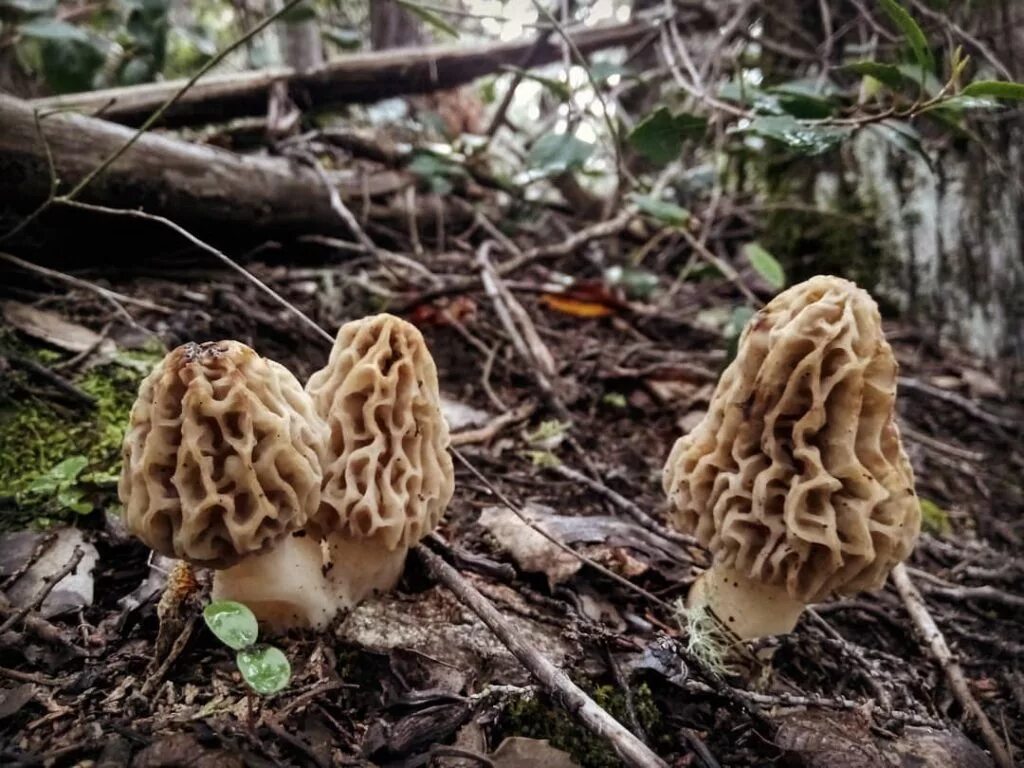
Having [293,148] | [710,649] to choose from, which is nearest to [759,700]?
[710,649]

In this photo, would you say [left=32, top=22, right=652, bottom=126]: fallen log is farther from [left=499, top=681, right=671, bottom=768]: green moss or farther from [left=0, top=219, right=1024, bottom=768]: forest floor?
[left=499, top=681, right=671, bottom=768]: green moss

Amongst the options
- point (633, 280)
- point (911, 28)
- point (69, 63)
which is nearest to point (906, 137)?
point (911, 28)

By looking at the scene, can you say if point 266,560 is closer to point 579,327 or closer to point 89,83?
point 579,327

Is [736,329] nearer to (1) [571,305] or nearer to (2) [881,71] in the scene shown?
(2) [881,71]

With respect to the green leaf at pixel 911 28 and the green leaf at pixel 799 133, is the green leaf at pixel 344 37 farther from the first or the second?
the green leaf at pixel 911 28

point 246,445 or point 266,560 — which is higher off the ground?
point 246,445

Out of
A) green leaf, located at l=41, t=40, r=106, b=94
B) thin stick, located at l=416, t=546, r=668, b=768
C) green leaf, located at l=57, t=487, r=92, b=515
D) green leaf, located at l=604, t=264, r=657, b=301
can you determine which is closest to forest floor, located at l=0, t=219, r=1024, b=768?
green leaf, located at l=57, t=487, r=92, b=515
